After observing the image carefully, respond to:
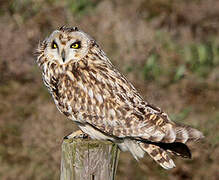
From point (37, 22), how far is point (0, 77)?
4.90 ft

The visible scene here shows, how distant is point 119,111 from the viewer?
418 centimetres

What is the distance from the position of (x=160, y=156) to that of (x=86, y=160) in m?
0.86

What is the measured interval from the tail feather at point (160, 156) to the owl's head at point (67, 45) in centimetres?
95

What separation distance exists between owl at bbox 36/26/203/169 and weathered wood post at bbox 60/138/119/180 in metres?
0.61

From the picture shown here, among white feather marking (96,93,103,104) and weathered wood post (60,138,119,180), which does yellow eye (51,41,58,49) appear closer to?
white feather marking (96,93,103,104)

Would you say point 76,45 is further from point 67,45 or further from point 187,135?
point 187,135

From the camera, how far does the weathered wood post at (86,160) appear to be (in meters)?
3.35

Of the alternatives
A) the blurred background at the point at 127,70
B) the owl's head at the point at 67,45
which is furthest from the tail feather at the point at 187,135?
the blurred background at the point at 127,70

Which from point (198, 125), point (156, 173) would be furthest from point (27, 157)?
point (198, 125)

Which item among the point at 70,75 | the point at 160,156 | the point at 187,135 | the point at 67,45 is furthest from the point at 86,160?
the point at 67,45

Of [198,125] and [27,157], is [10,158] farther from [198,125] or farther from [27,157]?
[198,125]

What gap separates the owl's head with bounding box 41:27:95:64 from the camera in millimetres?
4383

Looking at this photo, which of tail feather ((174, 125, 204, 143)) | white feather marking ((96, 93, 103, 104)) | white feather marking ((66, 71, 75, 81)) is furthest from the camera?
white feather marking ((66, 71, 75, 81))

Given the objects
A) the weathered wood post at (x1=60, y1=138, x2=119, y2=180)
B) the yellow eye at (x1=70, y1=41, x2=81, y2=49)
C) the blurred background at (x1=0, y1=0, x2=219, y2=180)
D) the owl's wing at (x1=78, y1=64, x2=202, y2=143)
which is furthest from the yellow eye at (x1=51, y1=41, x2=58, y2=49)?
the blurred background at (x1=0, y1=0, x2=219, y2=180)
